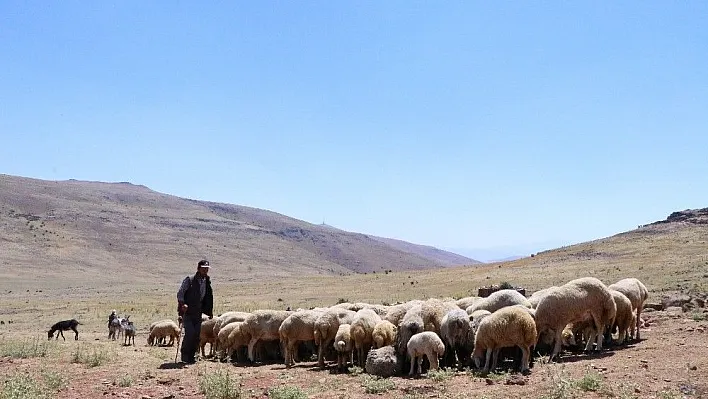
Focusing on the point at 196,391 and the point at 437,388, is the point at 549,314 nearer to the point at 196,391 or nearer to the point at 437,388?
the point at 437,388

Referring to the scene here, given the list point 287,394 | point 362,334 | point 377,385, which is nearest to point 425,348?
point 377,385

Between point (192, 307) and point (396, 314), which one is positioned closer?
point (396, 314)

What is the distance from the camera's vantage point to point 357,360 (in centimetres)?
1210

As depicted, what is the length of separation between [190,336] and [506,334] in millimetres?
6955

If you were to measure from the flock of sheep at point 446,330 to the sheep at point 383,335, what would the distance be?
0.02 m

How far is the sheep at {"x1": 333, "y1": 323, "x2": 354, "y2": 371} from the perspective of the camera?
1133 cm

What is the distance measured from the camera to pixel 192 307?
13.1 meters

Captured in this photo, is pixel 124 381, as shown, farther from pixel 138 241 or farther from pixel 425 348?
pixel 138 241

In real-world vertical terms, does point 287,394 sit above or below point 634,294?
below

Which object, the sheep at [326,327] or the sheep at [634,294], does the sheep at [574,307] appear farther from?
the sheep at [326,327]

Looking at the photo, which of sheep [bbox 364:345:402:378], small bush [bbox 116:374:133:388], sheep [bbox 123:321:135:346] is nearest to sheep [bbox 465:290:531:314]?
sheep [bbox 364:345:402:378]

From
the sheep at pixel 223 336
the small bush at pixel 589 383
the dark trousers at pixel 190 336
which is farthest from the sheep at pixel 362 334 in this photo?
the small bush at pixel 589 383

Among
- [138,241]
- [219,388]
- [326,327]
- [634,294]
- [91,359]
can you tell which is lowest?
[91,359]

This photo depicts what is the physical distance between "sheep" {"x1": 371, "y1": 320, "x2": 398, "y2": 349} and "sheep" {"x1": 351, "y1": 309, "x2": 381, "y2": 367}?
0.12 meters
